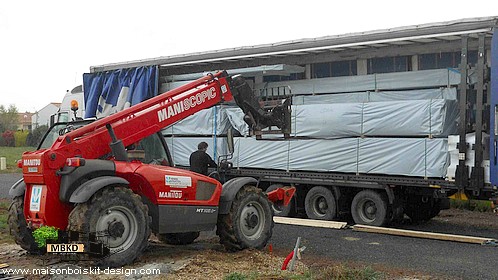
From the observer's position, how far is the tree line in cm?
4064

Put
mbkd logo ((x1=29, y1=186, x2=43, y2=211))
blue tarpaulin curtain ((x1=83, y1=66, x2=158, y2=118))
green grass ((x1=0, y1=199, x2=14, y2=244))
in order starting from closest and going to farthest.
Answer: mbkd logo ((x1=29, y1=186, x2=43, y2=211)) → green grass ((x1=0, y1=199, x2=14, y2=244)) → blue tarpaulin curtain ((x1=83, y1=66, x2=158, y2=118))

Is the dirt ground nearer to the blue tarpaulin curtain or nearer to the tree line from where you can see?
the blue tarpaulin curtain

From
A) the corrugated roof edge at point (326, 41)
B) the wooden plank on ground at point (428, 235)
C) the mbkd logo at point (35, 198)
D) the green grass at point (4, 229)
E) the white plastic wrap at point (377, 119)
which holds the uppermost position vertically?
the corrugated roof edge at point (326, 41)

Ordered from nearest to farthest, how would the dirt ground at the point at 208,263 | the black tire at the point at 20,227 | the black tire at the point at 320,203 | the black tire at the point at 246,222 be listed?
the dirt ground at the point at 208,263 < the black tire at the point at 20,227 < the black tire at the point at 246,222 < the black tire at the point at 320,203

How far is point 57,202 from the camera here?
772cm

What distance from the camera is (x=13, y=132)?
5712 centimetres

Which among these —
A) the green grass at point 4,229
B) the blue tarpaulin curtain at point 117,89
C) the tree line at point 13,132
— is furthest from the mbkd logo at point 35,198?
the tree line at point 13,132

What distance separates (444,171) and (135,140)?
5.94 m

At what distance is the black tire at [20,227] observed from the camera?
8.30 metres

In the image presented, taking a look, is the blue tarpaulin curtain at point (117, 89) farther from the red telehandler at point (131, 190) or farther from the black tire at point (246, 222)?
the black tire at point (246, 222)

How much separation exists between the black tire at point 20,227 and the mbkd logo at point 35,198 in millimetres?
483

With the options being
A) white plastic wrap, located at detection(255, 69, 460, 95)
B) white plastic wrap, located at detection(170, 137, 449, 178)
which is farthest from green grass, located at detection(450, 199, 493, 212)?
white plastic wrap, located at detection(255, 69, 460, 95)

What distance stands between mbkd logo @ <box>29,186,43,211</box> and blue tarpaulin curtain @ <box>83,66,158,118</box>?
734cm

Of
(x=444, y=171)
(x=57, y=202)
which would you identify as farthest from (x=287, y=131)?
(x=57, y=202)
